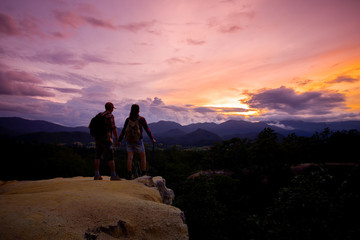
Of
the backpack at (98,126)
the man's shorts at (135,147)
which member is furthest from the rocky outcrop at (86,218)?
the man's shorts at (135,147)

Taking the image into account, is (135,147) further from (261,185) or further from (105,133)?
(261,185)

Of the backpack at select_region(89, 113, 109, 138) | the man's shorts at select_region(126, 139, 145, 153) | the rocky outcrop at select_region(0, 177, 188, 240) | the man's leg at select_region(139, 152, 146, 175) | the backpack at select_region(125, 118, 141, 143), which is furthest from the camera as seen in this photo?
the man's leg at select_region(139, 152, 146, 175)

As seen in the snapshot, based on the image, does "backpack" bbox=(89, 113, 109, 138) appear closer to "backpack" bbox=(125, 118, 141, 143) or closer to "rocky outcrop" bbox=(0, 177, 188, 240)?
"backpack" bbox=(125, 118, 141, 143)

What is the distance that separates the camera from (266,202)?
33.2 meters

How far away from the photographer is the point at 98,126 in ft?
24.0

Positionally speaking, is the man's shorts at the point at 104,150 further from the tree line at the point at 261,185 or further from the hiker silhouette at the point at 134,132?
the tree line at the point at 261,185

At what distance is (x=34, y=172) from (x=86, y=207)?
180 feet

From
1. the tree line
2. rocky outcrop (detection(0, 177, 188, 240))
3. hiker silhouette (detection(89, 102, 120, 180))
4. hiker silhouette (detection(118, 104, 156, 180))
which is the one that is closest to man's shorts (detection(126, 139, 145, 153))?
hiker silhouette (detection(118, 104, 156, 180))

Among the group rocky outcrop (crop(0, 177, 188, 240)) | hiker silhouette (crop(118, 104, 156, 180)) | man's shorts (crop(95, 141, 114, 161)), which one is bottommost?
rocky outcrop (crop(0, 177, 188, 240))

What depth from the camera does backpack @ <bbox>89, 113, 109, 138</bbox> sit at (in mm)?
7309

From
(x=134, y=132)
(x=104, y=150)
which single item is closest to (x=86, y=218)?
(x=104, y=150)

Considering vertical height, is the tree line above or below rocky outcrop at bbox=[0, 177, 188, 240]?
below

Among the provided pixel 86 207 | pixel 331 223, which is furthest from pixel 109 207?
pixel 331 223

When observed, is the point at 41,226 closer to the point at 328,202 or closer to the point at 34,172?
the point at 328,202
